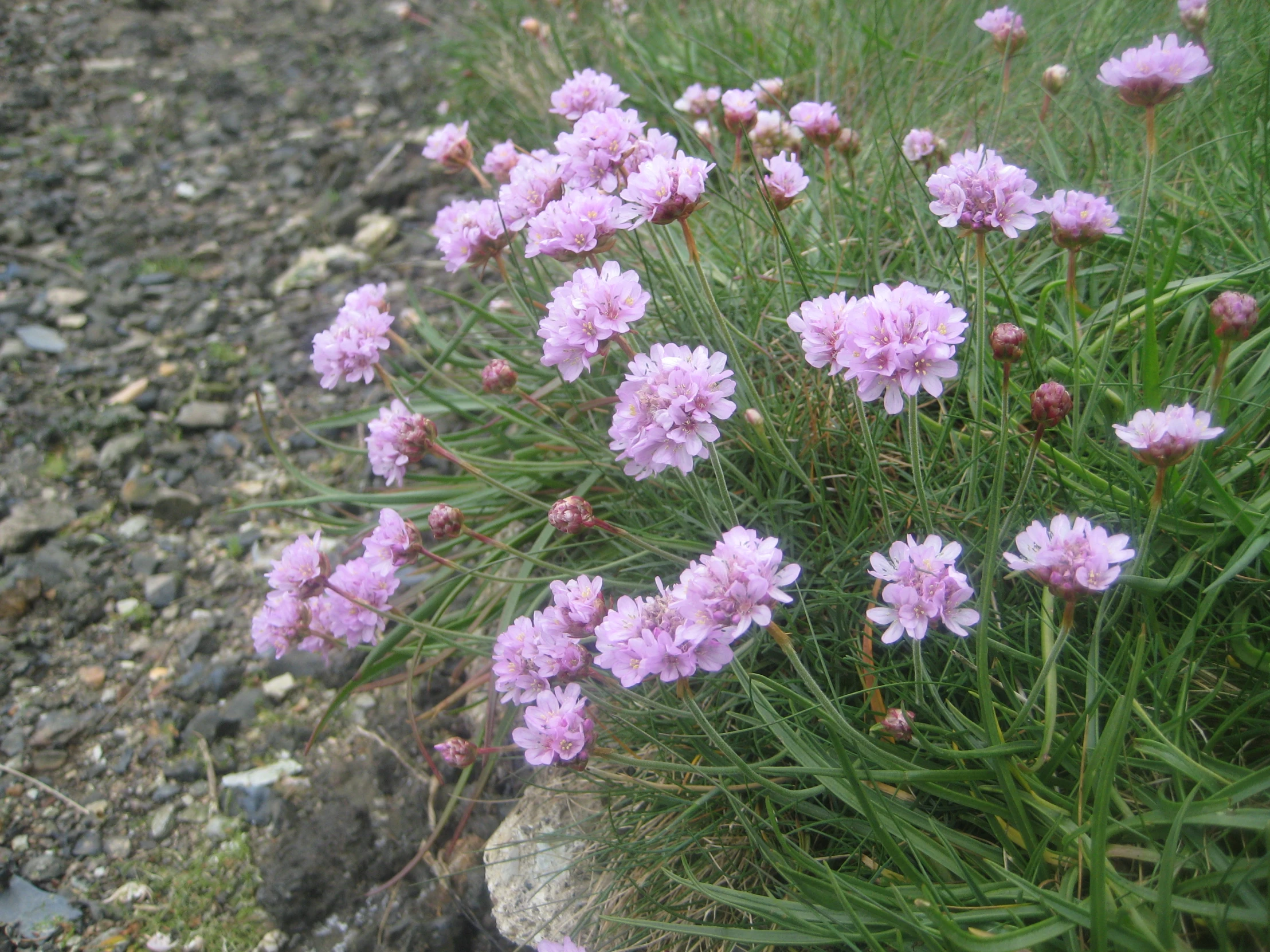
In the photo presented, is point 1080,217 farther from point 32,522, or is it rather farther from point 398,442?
point 32,522

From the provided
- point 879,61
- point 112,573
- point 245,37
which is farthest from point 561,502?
point 245,37

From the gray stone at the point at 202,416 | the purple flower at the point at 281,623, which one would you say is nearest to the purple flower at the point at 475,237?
the purple flower at the point at 281,623

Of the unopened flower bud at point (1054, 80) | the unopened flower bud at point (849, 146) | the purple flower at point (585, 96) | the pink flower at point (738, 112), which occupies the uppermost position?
the purple flower at point (585, 96)

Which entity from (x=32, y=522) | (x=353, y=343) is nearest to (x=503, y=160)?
(x=353, y=343)

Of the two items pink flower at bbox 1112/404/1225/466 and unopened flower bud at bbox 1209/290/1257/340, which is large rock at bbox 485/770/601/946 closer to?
pink flower at bbox 1112/404/1225/466

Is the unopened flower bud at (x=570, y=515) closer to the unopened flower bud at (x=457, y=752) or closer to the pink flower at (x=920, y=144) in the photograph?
the unopened flower bud at (x=457, y=752)

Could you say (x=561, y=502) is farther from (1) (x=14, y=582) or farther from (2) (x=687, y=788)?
(1) (x=14, y=582)
